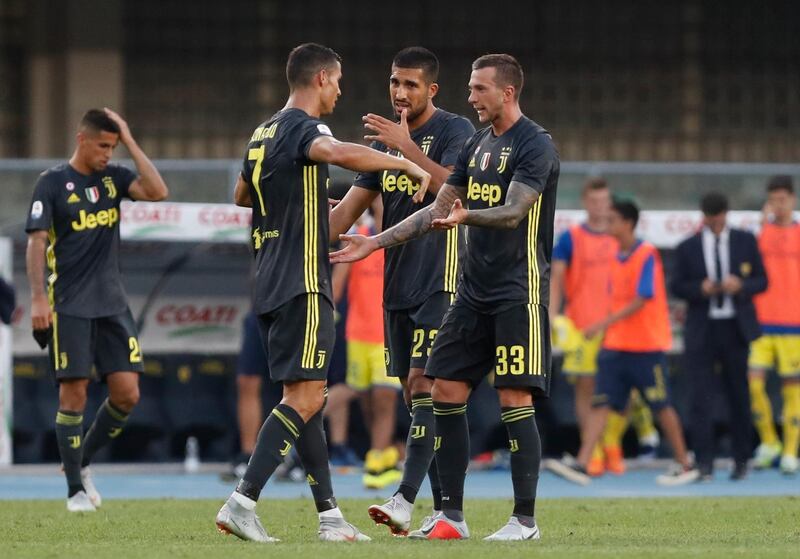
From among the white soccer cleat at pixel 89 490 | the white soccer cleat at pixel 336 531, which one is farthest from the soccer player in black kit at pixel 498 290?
the white soccer cleat at pixel 89 490

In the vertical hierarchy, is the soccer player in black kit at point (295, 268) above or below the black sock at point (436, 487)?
above

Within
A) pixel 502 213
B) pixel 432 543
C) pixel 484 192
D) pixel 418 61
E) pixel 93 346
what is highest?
pixel 418 61

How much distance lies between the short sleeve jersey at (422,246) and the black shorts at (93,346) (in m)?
2.46

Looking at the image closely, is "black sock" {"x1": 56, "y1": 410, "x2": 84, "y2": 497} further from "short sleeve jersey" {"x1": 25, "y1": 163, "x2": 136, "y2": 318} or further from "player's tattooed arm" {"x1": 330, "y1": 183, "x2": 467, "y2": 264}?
"player's tattooed arm" {"x1": 330, "y1": 183, "x2": 467, "y2": 264}

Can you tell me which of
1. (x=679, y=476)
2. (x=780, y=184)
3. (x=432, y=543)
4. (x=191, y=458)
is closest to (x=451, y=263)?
(x=432, y=543)

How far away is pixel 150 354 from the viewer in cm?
1561

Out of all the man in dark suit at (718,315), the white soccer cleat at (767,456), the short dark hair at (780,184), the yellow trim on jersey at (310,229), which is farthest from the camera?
the white soccer cleat at (767,456)

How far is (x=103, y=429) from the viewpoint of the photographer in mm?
11258

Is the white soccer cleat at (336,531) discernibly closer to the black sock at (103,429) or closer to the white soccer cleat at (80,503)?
the white soccer cleat at (80,503)

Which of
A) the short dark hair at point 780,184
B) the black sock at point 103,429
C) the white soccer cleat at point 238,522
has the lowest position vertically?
the white soccer cleat at point 238,522

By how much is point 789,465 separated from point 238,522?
25.6 ft

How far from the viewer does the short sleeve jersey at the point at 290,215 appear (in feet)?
27.0

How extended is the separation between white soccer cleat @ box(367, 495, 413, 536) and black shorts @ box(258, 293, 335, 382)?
69cm

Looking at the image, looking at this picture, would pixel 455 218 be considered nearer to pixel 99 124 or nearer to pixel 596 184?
pixel 99 124
